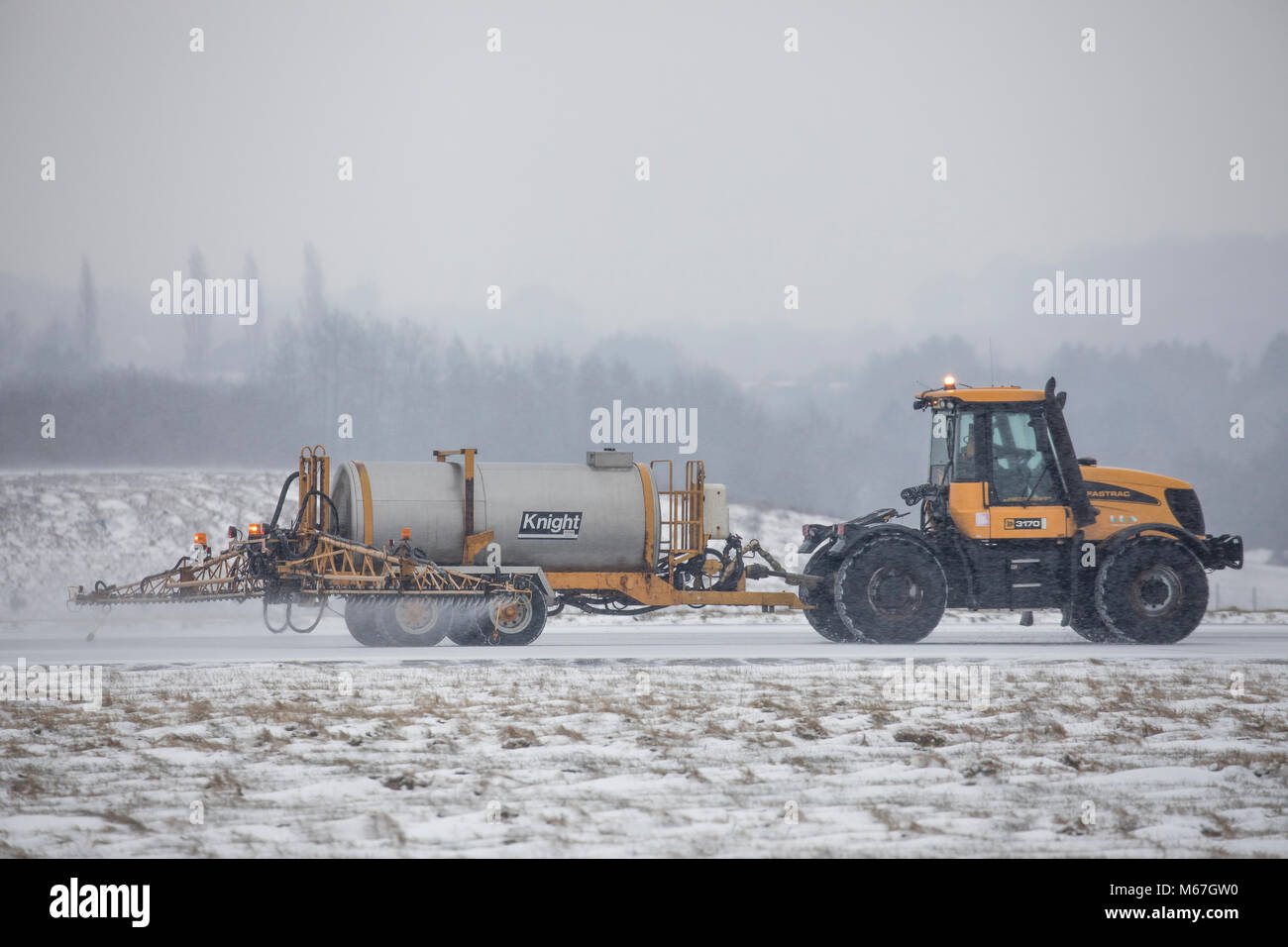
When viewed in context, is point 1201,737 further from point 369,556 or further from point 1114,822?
point 369,556

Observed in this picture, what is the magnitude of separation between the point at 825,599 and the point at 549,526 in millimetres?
3998

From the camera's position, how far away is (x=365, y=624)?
18.2m

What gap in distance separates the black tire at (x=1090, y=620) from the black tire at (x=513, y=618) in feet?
23.7

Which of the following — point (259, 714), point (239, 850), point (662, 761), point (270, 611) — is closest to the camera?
point (239, 850)

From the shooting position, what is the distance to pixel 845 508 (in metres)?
70.9

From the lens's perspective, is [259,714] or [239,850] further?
[259,714]

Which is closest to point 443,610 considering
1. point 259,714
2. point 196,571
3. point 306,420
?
point 196,571

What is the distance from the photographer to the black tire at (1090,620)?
17594 millimetres

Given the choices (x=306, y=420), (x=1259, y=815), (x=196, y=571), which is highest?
(x=306, y=420)

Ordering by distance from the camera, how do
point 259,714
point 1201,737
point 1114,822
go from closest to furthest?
point 1114,822 → point 1201,737 → point 259,714

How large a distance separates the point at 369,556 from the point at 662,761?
855 cm
